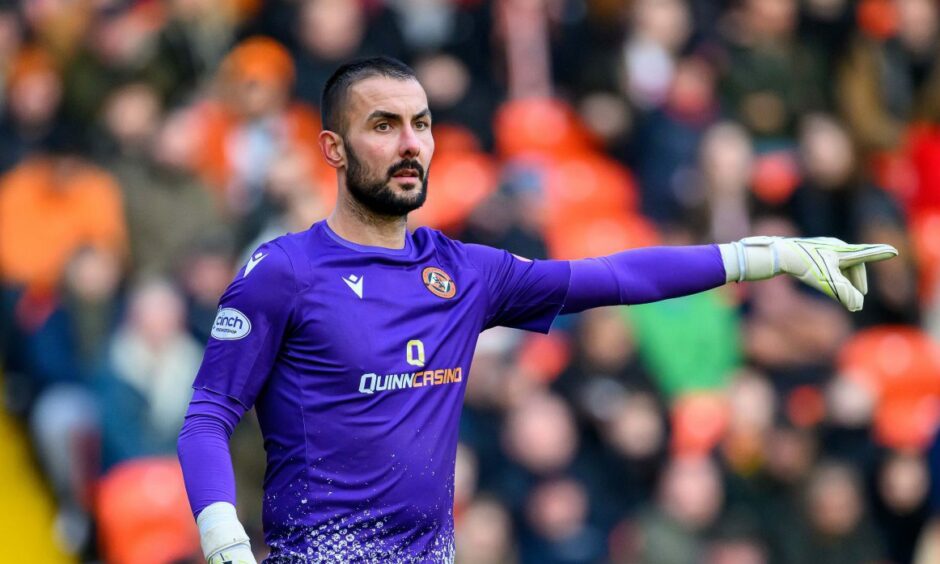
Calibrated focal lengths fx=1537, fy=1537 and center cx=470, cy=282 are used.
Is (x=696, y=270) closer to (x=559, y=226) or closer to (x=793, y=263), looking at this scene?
(x=793, y=263)

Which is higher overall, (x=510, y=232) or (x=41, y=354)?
(x=510, y=232)

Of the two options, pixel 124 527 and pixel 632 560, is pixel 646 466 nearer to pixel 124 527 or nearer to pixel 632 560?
pixel 632 560

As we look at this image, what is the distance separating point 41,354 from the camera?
9234 mm

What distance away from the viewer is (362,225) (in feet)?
15.9

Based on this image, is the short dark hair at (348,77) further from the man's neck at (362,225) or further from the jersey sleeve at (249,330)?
the jersey sleeve at (249,330)

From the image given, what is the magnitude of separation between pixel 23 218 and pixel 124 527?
209cm

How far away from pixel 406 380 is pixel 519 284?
1.93 feet

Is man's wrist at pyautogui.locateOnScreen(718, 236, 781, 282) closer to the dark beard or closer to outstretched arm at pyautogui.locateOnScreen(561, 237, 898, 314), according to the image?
outstretched arm at pyautogui.locateOnScreen(561, 237, 898, 314)

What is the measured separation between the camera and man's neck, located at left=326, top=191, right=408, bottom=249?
15.9ft

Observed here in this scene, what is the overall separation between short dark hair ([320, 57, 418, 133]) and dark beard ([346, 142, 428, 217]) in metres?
0.13

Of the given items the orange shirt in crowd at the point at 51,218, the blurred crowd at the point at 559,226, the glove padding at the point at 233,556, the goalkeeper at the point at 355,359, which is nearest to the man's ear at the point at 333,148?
the goalkeeper at the point at 355,359

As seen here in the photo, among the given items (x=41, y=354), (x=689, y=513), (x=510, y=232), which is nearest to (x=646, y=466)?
(x=689, y=513)

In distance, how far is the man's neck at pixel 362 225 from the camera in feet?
15.9

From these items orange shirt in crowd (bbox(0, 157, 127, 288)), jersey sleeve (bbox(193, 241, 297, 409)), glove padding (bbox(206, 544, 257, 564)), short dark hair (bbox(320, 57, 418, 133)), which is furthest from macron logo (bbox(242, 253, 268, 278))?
orange shirt in crowd (bbox(0, 157, 127, 288))
